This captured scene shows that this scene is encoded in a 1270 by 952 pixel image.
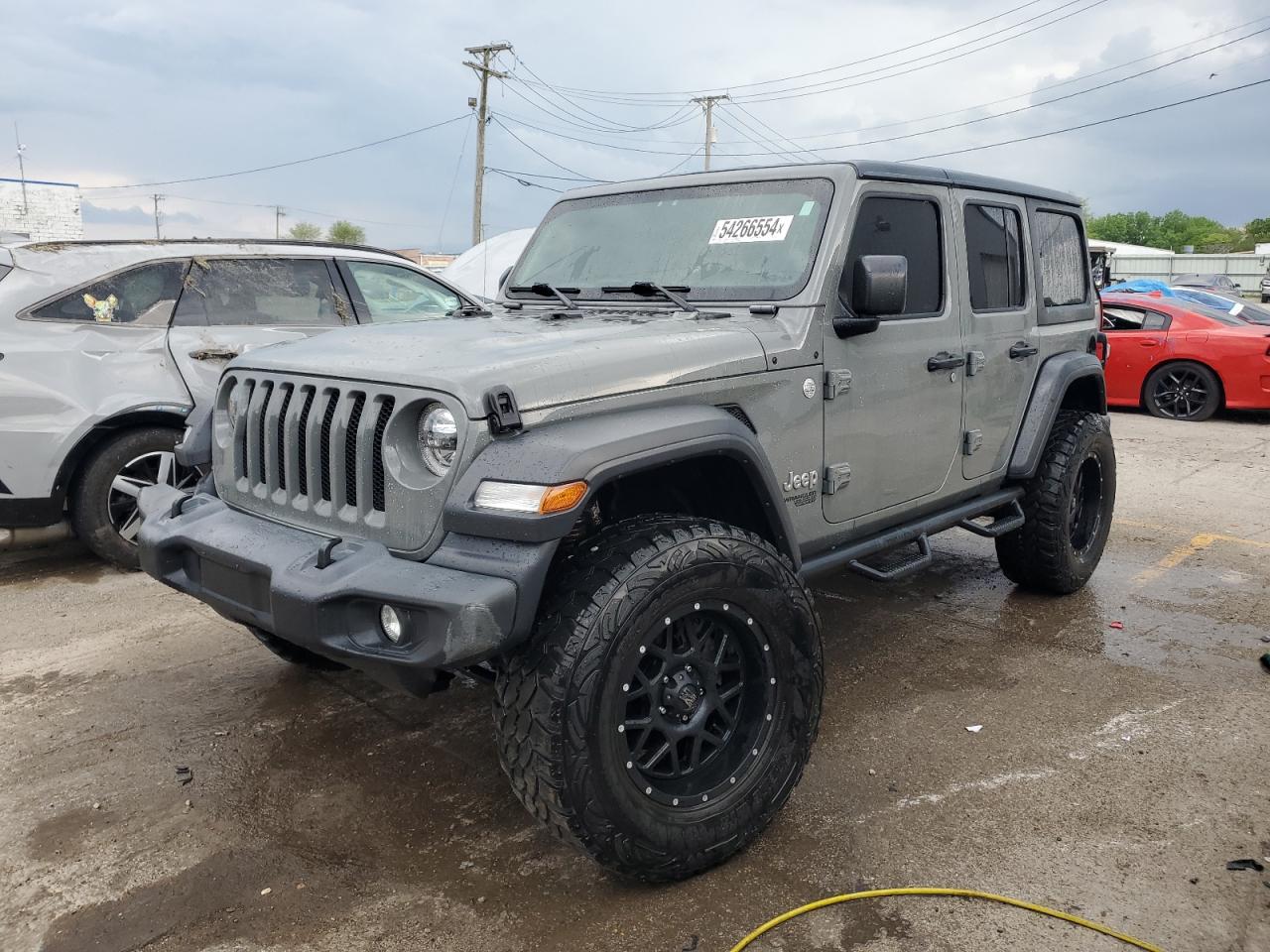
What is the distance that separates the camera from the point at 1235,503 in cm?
724

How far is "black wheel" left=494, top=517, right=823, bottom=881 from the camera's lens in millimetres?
2412

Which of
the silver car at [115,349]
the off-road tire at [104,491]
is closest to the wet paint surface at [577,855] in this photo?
the off-road tire at [104,491]

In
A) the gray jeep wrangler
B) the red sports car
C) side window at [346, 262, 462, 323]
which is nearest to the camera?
the gray jeep wrangler

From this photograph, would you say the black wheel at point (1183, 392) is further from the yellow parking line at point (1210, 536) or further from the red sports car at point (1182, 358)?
the yellow parking line at point (1210, 536)

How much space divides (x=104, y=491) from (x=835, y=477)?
4.06m

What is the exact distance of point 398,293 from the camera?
21.4 ft

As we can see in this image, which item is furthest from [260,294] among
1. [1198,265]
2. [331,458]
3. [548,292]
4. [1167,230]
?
[1167,230]

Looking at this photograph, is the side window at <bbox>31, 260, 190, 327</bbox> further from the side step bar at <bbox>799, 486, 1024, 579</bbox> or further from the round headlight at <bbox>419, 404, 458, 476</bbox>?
the side step bar at <bbox>799, 486, 1024, 579</bbox>

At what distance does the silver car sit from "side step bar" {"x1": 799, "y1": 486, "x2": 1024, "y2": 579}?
3489mm

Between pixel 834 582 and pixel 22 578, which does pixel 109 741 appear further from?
pixel 834 582

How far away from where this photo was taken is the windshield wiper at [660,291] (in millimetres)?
3434

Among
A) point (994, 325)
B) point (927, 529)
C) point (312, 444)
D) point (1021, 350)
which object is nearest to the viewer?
point (312, 444)

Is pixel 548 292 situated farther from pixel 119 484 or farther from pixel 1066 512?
pixel 119 484

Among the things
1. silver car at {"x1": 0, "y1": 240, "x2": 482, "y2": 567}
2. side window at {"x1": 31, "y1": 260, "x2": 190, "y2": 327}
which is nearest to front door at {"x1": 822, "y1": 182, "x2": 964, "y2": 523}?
silver car at {"x1": 0, "y1": 240, "x2": 482, "y2": 567}
